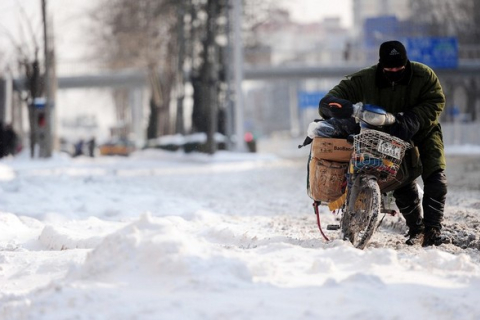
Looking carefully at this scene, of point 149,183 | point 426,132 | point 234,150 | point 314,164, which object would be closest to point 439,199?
point 426,132

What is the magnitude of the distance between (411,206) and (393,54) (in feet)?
3.77

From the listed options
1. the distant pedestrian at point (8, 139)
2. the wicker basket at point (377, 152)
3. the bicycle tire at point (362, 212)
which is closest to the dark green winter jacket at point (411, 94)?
the wicker basket at point (377, 152)

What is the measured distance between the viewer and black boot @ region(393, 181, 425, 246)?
23.0 ft

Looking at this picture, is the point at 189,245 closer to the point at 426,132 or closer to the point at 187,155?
the point at 426,132

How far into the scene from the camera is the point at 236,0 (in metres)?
32.3

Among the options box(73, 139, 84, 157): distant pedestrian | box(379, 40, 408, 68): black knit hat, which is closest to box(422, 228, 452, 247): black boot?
box(379, 40, 408, 68): black knit hat

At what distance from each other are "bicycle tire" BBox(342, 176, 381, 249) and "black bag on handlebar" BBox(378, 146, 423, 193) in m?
0.22

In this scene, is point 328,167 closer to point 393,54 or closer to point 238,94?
point 393,54

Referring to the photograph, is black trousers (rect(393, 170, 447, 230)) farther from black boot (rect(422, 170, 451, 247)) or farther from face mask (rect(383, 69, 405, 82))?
face mask (rect(383, 69, 405, 82))

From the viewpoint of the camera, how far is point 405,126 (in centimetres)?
643

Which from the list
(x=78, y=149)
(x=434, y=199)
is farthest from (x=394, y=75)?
(x=78, y=149)

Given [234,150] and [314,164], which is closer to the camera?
[314,164]

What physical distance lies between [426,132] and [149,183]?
1173 cm

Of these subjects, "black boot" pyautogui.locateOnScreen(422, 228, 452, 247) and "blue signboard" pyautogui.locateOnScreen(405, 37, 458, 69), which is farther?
"blue signboard" pyautogui.locateOnScreen(405, 37, 458, 69)
